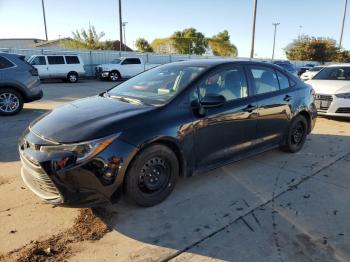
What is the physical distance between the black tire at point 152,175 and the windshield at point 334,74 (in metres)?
7.82

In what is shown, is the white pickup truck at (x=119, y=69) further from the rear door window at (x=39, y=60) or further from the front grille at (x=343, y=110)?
the front grille at (x=343, y=110)

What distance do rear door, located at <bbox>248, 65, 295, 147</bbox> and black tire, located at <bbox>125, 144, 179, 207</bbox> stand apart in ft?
5.55

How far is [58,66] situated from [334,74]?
16.8 metres

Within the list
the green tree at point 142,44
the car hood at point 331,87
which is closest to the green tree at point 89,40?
the green tree at point 142,44

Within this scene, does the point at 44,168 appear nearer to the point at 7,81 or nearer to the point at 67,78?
the point at 7,81

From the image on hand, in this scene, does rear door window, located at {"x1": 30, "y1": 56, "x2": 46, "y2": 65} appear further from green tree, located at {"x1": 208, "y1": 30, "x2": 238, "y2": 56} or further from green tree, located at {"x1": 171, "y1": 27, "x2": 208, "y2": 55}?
green tree, located at {"x1": 208, "y1": 30, "x2": 238, "y2": 56}

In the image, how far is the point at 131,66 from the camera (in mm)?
24891

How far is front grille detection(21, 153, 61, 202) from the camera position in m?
3.26

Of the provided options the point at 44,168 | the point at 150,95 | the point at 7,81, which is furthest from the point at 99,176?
the point at 7,81

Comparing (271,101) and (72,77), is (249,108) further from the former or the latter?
(72,77)

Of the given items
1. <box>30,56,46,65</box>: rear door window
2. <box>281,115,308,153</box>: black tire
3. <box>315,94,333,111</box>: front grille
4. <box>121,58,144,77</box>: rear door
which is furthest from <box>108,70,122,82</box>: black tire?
<box>281,115,308,153</box>: black tire

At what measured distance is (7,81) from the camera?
899cm

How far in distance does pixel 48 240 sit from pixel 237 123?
8.69 ft

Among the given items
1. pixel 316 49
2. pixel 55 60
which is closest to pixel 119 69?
pixel 55 60
